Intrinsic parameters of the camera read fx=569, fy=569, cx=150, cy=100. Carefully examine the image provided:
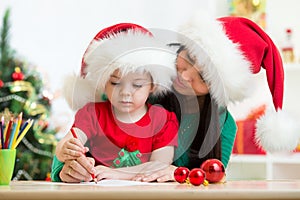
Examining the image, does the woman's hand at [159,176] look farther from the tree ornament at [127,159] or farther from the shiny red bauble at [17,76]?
the shiny red bauble at [17,76]

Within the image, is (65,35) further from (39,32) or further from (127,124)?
(127,124)

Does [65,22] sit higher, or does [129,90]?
[65,22]

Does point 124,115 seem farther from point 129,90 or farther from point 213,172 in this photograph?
point 213,172

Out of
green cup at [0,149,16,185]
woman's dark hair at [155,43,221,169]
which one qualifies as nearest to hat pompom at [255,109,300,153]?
woman's dark hair at [155,43,221,169]

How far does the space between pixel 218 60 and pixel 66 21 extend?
2.23m

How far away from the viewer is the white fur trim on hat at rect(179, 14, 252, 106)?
110 cm

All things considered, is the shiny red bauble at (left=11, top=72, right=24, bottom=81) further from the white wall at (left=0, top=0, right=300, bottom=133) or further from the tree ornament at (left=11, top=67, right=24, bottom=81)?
the white wall at (left=0, top=0, right=300, bottom=133)

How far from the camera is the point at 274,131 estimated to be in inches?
46.1

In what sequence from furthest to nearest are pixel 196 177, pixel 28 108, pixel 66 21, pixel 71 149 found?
pixel 66 21, pixel 28 108, pixel 71 149, pixel 196 177

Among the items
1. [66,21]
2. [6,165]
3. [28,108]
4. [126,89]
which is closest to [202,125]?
[126,89]

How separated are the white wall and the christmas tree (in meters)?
0.21

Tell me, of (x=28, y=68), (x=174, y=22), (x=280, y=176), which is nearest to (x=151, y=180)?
Answer: (x=280, y=176)

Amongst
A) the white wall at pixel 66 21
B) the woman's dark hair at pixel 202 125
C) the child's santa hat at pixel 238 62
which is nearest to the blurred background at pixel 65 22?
the white wall at pixel 66 21

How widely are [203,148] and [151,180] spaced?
0.51 ft
